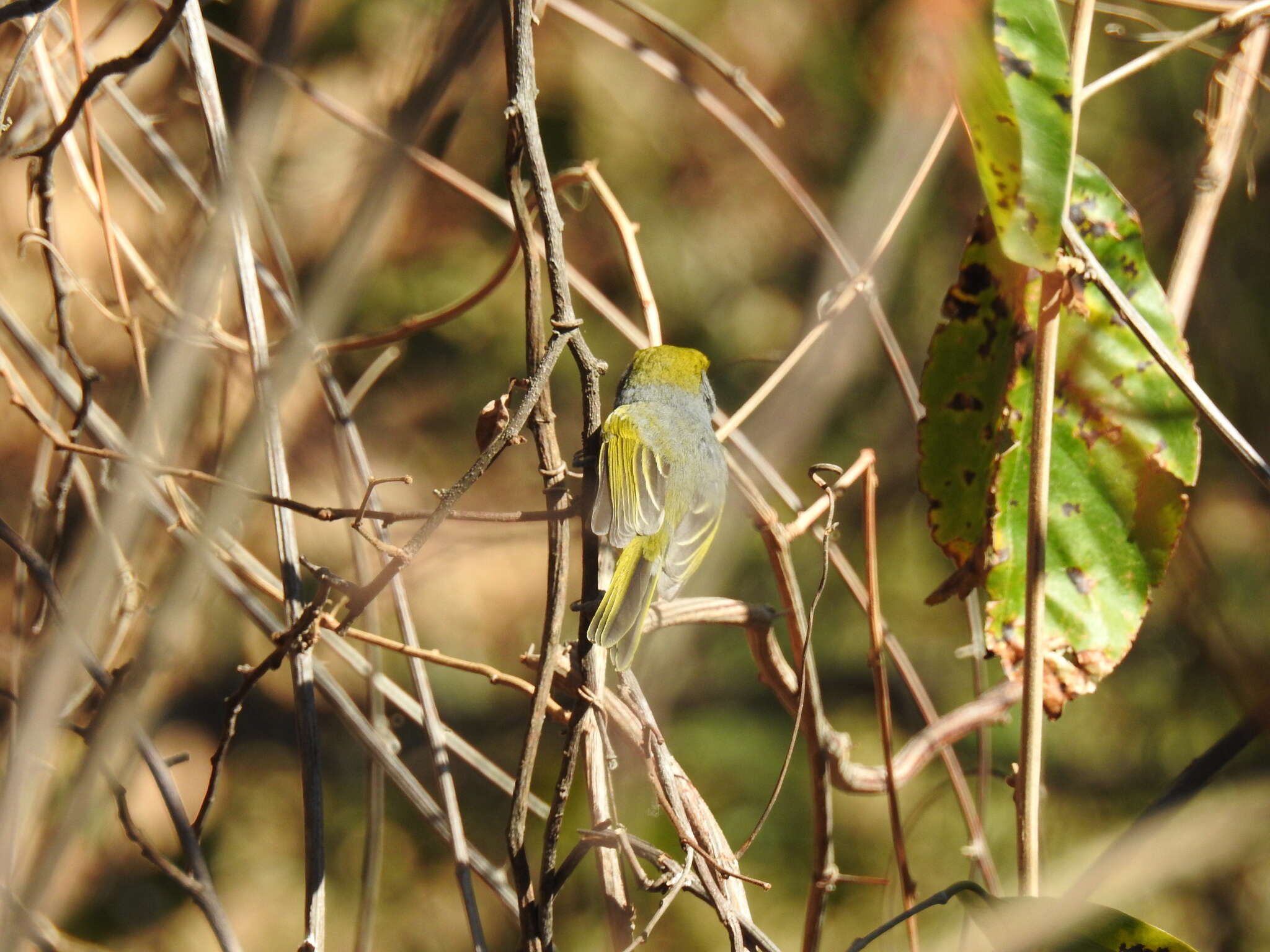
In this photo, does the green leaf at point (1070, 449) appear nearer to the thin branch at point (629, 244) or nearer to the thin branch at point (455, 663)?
the thin branch at point (629, 244)

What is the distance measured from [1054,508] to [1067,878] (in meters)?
1.91

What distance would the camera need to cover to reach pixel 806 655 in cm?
111

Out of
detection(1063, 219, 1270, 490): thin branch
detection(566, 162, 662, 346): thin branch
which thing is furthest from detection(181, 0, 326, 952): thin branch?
detection(1063, 219, 1270, 490): thin branch

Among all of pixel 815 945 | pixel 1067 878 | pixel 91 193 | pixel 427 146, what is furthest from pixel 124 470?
pixel 1067 878

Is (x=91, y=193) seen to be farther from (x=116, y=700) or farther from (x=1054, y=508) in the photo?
(x=1054, y=508)

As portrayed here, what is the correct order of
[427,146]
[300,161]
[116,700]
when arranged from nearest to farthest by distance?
[116,700] < [427,146] < [300,161]

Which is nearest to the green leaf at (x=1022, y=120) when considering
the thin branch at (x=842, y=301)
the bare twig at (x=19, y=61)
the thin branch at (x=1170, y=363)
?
the thin branch at (x=1170, y=363)

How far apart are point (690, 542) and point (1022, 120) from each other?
77cm

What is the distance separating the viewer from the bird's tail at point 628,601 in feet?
3.84

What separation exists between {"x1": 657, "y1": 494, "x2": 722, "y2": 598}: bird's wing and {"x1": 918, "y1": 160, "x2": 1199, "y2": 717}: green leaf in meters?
0.38

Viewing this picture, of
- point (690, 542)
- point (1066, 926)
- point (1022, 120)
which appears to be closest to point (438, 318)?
point (690, 542)

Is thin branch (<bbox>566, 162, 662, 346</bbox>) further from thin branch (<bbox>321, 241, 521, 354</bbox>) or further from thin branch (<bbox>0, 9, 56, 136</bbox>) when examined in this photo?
thin branch (<bbox>0, 9, 56, 136</bbox>)

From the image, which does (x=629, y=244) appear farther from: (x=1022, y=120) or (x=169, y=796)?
(x=169, y=796)

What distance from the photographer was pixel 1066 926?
103 centimetres
